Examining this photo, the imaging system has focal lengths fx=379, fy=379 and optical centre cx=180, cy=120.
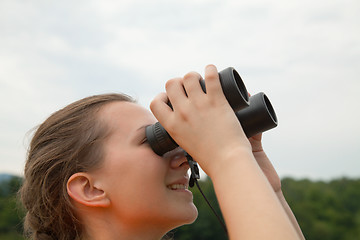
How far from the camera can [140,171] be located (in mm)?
1558

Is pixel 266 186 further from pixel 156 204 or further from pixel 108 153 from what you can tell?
pixel 108 153

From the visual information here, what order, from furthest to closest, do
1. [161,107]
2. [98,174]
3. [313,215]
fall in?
[313,215] → [98,174] → [161,107]

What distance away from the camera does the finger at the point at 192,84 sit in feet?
4.09

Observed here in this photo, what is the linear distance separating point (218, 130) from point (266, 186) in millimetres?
224

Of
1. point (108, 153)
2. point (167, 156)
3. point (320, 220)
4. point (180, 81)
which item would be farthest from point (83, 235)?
point (320, 220)

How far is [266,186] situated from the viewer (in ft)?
3.57

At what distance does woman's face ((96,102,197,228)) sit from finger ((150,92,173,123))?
32cm

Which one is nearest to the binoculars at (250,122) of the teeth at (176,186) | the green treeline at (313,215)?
the teeth at (176,186)

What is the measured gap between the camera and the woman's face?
154 centimetres

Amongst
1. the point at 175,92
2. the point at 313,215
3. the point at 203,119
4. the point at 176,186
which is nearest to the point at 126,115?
the point at 176,186

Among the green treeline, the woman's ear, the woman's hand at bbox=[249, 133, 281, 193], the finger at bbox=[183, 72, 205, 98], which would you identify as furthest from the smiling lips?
the green treeline

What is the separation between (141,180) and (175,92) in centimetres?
45

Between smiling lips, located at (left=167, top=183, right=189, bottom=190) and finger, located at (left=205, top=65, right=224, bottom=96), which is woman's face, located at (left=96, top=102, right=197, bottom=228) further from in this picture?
finger, located at (left=205, top=65, right=224, bottom=96)

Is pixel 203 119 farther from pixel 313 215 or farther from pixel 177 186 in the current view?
pixel 313 215
